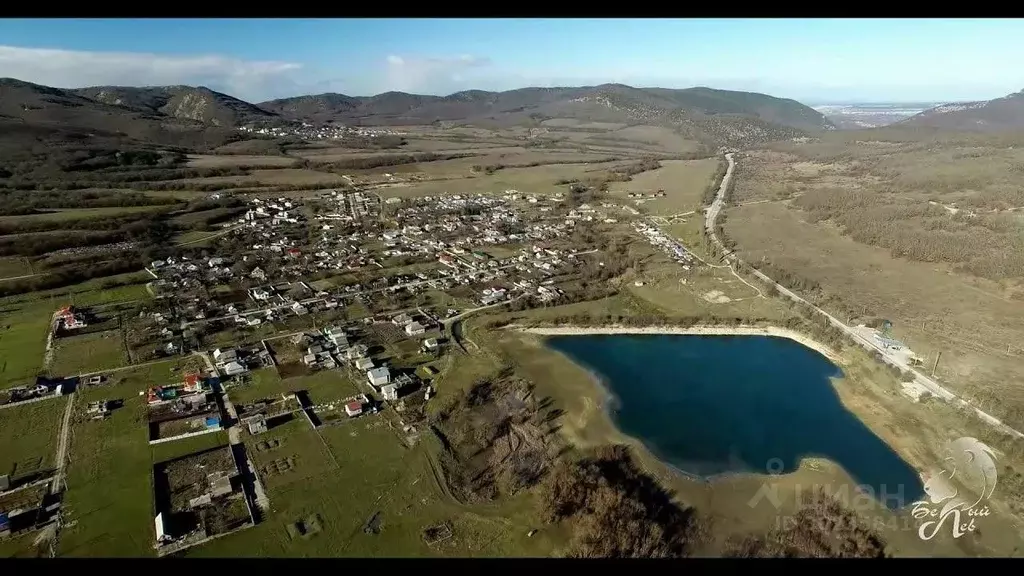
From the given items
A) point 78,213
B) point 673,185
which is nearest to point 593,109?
point 673,185

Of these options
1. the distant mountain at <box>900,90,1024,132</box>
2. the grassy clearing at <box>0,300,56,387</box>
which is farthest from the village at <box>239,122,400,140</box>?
the distant mountain at <box>900,90,1024,132</box>

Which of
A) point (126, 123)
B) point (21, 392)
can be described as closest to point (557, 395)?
point (21, 392)

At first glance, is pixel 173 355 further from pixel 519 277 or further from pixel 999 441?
pixel 999 441

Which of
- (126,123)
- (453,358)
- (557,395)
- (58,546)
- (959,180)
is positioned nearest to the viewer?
(58,546)

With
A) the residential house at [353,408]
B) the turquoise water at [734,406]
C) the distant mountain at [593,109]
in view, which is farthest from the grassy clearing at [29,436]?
the distant mountain at [593,109]

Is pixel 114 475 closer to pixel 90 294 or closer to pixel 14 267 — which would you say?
pixel 90 294

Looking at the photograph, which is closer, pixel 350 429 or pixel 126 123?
pixel 350 429
